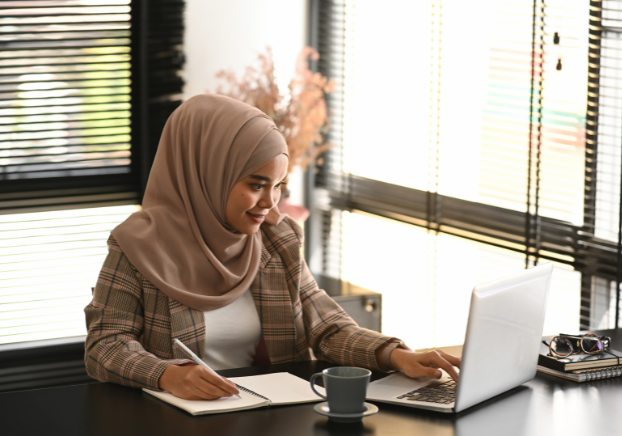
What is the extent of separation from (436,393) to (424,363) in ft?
0.39

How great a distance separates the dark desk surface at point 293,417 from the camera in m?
1.39

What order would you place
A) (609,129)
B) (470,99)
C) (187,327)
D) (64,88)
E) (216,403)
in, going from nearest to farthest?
(216,403), (187,327), (609,129), (470,99), (64,88)

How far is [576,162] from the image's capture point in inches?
107

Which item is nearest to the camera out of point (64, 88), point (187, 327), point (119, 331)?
point (119, 331)

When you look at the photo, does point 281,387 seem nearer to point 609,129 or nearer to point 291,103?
point 609,129

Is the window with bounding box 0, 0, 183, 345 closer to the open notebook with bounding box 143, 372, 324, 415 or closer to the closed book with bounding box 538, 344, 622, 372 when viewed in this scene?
the open notebook with bounding box 143, 372, 324, 415

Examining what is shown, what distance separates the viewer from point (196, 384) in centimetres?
153

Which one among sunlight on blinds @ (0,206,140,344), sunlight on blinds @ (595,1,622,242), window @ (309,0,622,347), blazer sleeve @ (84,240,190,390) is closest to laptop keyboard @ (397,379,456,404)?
blazer sleeve @ (84,240,190,390)

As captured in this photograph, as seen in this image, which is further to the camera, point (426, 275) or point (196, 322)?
point (426, 275)

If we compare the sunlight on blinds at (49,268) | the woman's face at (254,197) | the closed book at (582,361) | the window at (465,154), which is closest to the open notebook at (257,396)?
the woman's face at (254,197)

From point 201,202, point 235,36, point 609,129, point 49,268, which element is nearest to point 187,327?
point 201,202

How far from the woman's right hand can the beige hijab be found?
32cm

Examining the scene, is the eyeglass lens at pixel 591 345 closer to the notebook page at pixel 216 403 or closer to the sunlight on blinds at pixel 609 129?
the notebook page at pixel 216 403

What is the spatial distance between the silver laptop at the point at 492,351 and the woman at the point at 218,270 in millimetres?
135
